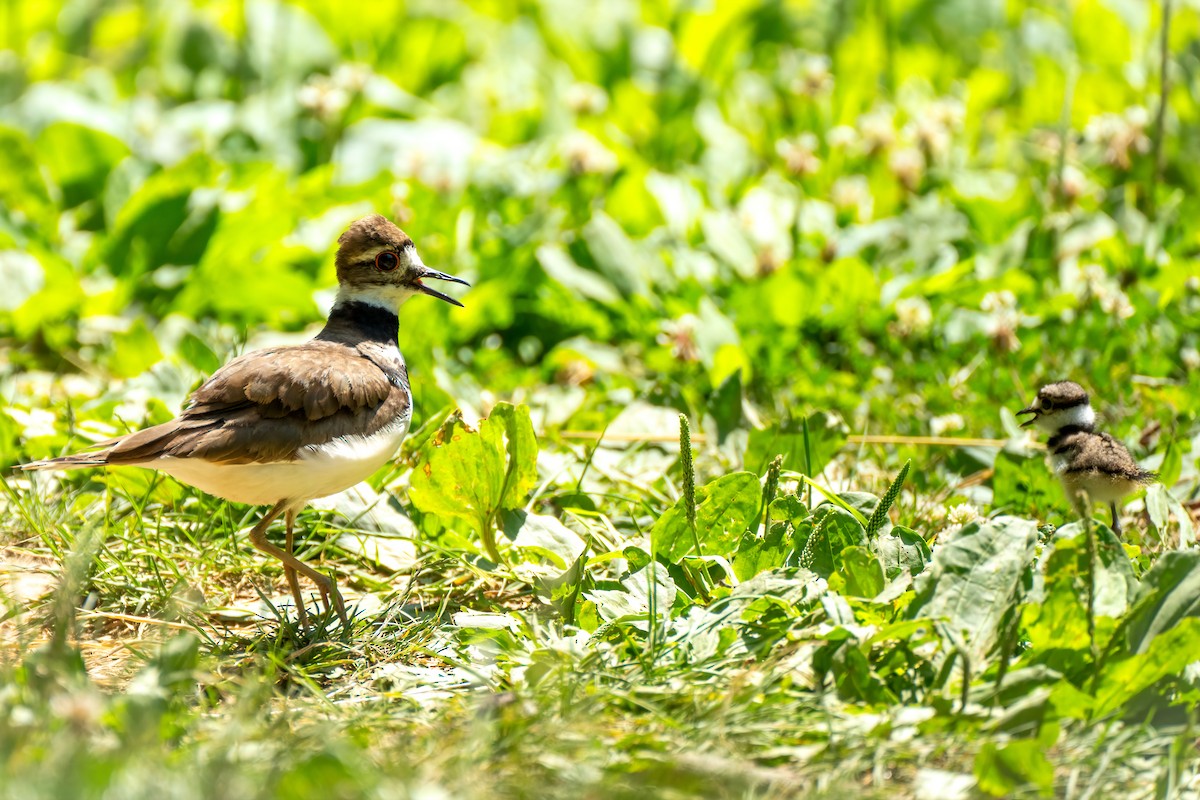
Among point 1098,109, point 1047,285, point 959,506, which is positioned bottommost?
point 959,506

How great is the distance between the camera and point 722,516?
3662 millimetres

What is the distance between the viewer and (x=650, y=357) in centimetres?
564

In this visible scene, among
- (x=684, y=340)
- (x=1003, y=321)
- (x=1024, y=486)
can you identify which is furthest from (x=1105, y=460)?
(x=684, y=340)

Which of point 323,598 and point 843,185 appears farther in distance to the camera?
point 843,185

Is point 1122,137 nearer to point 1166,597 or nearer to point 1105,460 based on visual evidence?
point 1105,460

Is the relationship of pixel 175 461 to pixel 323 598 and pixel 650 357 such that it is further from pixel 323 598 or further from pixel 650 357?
pixel 650 357

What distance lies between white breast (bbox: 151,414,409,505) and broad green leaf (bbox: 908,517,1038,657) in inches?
62.8

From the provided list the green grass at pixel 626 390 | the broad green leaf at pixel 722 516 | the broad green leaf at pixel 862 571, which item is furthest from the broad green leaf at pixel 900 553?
the broad green leaf at pixel 722 516

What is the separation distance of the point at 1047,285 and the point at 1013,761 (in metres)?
3.65

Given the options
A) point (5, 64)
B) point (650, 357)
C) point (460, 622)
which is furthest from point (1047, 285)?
point (5, 64)

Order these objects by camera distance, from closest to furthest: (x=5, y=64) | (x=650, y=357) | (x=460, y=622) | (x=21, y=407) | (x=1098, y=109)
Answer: (x=460, y=622) → (x=21, y=407) → (x=650, y=357) → (x=1098, y=109) → (x=5, y=64)

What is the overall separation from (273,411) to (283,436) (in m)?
0.09

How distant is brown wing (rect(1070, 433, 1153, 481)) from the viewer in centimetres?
374

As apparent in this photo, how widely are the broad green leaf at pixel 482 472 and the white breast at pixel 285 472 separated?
0.19 metres
